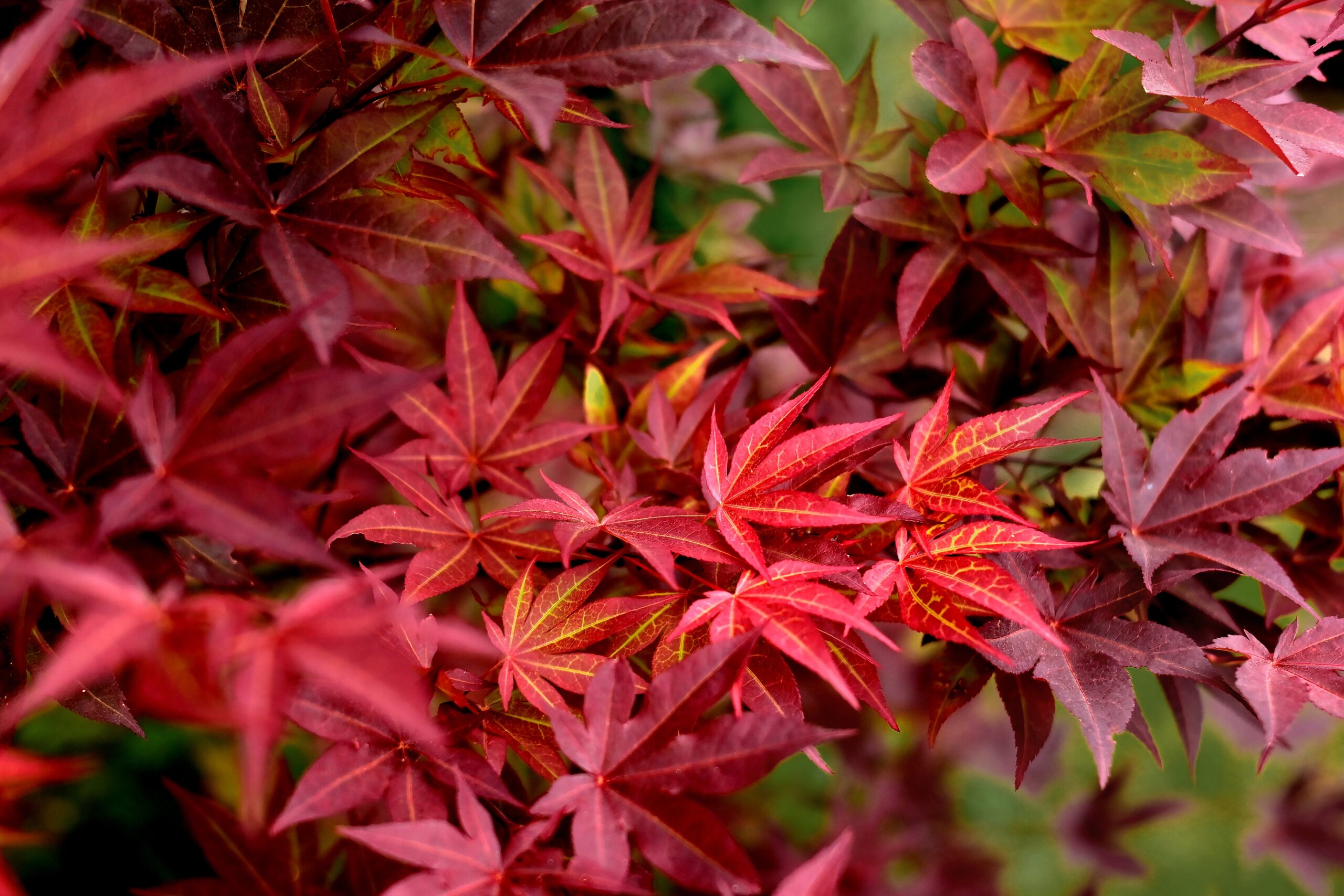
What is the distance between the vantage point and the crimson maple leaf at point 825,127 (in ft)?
1.96

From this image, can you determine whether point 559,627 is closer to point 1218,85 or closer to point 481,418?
point 481,418

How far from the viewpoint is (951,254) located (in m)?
0.57

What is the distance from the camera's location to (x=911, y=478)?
449 mm

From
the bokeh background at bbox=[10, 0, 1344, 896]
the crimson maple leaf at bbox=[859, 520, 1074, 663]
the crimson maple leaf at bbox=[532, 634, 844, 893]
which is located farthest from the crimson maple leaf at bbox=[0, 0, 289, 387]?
the bokeh background at bbox=[10, 0, 1344, 896]

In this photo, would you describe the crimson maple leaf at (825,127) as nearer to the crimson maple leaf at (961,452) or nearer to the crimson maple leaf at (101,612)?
the crimson maple leaf at (961,452)

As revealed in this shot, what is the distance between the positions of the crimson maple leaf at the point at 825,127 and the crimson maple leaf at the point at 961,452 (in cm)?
22

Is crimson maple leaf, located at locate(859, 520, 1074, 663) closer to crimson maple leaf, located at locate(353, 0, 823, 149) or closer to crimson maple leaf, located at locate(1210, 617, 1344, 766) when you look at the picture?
crimson maple leaf, located at locate(1210, 617, 1344, 766)

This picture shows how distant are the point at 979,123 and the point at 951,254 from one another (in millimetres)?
88

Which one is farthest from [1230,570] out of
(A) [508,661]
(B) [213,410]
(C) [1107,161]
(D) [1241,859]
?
(D) [1241,859]

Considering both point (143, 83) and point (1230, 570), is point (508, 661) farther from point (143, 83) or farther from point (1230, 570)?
point (1230, 570)

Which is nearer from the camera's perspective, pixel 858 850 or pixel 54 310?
pixel 54 310

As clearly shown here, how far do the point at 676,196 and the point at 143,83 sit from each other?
73 cm

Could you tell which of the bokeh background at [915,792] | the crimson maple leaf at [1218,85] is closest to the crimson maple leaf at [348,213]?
the crimson maple leaf at [1218,85]

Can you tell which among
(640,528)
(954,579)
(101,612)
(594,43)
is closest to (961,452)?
(954,579)
